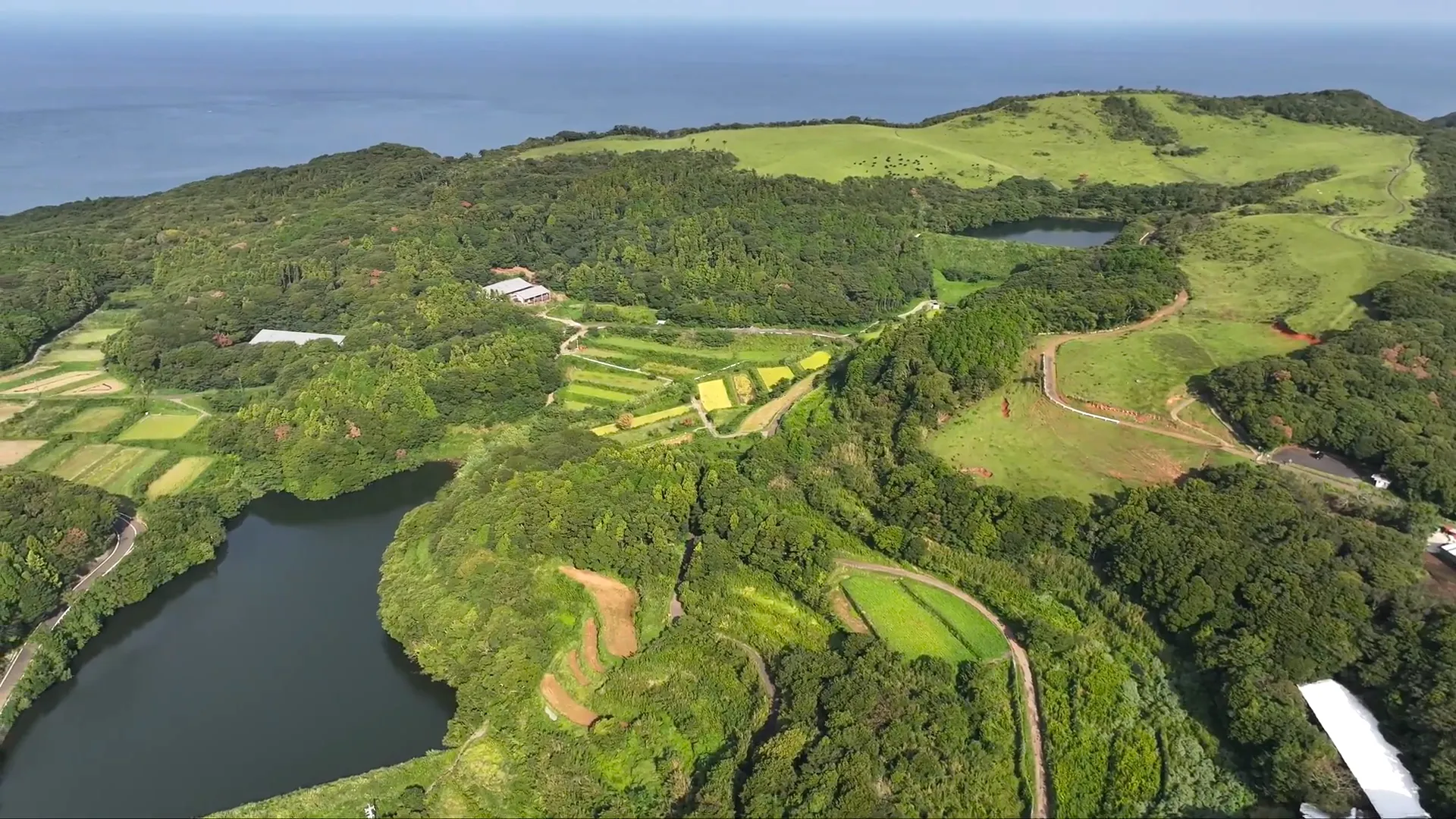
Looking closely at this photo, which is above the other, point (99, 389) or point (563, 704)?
point (99, 389)

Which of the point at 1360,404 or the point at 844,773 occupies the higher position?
the point at 1360,404

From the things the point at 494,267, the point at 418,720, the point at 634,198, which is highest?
the point at 634,198

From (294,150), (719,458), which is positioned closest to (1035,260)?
(719,458)

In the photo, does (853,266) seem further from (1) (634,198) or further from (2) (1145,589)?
(2) (1145,589)

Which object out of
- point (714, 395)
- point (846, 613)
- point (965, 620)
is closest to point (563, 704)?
point (846, 613)

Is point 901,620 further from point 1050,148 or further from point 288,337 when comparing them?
point 1050,148

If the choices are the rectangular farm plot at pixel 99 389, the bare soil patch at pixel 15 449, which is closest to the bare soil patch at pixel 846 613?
the bare soil patch at pixel 15 449

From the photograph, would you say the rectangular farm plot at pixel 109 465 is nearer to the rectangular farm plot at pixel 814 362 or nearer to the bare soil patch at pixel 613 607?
the bare soil patch at pixel 613 607
